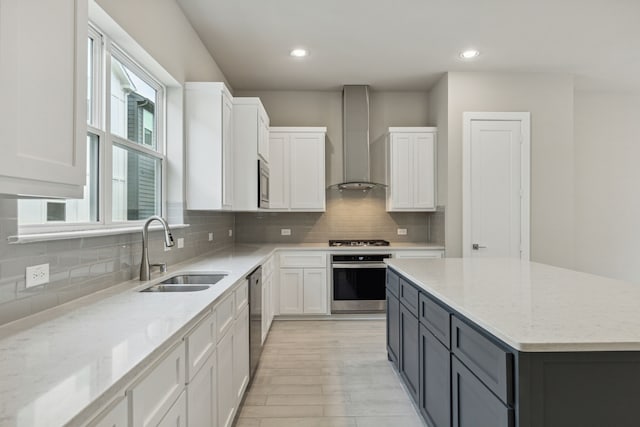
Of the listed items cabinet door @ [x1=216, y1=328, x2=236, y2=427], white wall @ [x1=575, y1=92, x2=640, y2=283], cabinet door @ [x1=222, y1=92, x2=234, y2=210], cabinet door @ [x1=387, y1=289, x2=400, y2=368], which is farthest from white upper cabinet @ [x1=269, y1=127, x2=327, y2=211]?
white wall @ [x1=575, y1=92, x2=640, y2=283]

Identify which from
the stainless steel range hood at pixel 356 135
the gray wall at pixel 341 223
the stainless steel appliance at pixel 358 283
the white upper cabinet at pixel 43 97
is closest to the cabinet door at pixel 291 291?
the stainless steel appliance at pixel 358 283

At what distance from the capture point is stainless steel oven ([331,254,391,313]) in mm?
4391

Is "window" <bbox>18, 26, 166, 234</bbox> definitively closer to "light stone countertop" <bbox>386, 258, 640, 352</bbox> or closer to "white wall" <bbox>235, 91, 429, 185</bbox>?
"light stone countertop" <bbox>386, 258, 640, 352</bbox>

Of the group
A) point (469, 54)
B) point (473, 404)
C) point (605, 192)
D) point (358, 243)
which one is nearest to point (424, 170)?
point (358, 243)

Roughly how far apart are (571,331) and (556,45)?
3575 millimetres

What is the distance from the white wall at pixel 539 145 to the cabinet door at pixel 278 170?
6.66ft

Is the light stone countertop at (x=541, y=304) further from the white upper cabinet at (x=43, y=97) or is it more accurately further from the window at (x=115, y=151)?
the window at (x=115, y=151)

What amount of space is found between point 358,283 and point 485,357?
3.09m

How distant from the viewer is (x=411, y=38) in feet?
11.5

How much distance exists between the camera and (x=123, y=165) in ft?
7.92

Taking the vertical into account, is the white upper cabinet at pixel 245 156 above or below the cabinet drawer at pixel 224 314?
above

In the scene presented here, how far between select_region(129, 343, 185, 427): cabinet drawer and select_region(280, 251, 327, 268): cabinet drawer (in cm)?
307

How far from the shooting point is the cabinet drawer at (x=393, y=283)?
2732 mm

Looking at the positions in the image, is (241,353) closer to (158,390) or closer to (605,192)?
(158,390)
